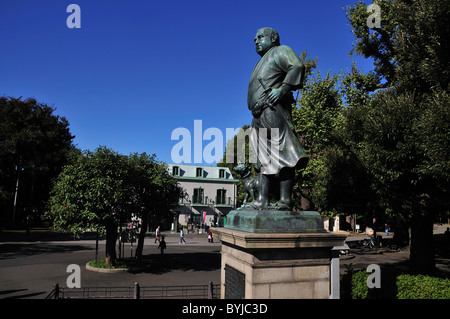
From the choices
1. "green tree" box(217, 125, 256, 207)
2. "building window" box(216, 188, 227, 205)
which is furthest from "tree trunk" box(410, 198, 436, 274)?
"building window" box(216, 188, 227, 205)

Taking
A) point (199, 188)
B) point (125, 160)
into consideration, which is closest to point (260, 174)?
point (125, 160)

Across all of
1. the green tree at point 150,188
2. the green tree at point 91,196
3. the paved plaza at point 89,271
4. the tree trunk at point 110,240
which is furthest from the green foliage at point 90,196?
the paved plaza at point 89,271

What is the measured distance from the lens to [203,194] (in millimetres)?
50812

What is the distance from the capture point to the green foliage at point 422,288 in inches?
314

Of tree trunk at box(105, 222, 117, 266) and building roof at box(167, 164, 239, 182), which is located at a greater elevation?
building roof at box(167, 164, 239, 182)

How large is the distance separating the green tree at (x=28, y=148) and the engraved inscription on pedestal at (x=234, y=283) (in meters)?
33.6

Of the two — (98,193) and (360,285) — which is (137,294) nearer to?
(360,285)

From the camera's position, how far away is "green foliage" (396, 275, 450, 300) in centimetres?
797

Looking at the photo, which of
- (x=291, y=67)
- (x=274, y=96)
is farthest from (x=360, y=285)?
(x=291, y=67)

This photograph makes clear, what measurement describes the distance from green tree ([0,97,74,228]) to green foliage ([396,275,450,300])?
113 feet

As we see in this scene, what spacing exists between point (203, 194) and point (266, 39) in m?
46.4

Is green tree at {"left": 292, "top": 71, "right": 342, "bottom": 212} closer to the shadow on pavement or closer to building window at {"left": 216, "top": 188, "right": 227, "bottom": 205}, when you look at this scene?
the shadow on pavement

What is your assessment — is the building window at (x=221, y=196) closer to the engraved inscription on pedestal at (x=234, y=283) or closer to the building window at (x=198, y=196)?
the building window at (x=198, y=196)
